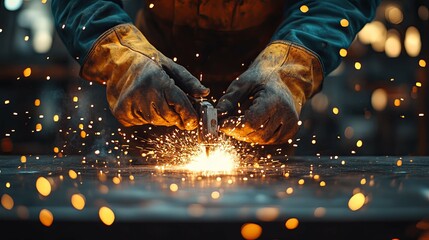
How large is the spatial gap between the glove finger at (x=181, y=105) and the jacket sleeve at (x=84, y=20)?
0.26 metres

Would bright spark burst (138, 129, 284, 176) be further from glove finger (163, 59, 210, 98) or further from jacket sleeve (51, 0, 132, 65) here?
jacket sleeve (51, 0, 132, 65)

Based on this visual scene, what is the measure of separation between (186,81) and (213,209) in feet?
2.16

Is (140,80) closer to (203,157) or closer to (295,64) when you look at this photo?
(203,157)

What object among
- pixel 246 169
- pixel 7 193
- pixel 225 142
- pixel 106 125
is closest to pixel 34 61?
pixel 106 125

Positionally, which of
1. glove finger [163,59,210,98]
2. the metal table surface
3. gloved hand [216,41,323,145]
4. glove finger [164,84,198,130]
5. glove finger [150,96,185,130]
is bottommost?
the metal table surface

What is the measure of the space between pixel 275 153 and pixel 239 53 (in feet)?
1.00

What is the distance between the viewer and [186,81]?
1168 mm

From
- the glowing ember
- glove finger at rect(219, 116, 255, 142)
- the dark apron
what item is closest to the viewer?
the glowing ember

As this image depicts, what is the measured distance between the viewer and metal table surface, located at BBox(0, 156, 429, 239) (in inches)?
19.4

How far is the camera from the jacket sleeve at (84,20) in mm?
1304

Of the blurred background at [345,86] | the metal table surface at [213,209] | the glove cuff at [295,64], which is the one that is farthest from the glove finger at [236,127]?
the blurred background at [345,86]

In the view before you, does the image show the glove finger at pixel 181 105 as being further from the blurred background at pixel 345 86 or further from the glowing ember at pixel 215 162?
the blurred background at pixel 345 86

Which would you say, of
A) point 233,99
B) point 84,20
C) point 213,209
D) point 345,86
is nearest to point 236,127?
point 233,99

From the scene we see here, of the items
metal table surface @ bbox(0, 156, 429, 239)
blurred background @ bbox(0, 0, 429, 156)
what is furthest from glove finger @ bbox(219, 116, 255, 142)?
blurred background @ bbox(0, 0, 429, 156)
